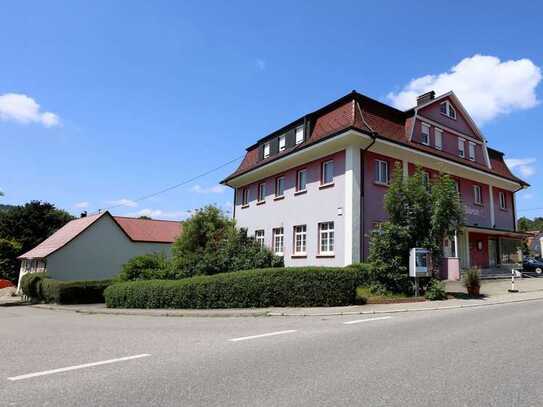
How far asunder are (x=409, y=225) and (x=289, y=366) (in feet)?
36.0

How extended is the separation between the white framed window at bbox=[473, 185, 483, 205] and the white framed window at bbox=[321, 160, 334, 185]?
11766 mm

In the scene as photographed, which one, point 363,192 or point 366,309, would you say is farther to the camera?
point 363,192

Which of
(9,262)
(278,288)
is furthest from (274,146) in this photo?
(9,262)

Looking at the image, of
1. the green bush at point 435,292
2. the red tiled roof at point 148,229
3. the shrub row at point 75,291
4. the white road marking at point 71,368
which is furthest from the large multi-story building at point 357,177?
the red tiled roof at point 148,229

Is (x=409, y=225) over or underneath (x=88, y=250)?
over

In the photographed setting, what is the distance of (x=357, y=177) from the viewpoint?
757 inches

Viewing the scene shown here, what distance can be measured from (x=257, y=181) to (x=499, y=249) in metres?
17.5

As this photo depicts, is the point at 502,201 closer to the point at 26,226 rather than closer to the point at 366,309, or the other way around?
the point at 366,309

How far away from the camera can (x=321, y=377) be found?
5082 mm

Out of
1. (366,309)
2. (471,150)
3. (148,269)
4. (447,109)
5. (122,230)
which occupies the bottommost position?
(366,309)

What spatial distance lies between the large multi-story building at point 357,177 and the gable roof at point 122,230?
11872 millimetres

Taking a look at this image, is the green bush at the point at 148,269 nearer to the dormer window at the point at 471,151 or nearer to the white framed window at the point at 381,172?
the white framed window at the point at 381,172

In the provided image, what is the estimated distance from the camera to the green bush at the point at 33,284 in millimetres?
30513

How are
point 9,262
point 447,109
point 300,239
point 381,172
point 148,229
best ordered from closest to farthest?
point 381,172, point 300,239, point 447,109, point 148,229, point 9,262
